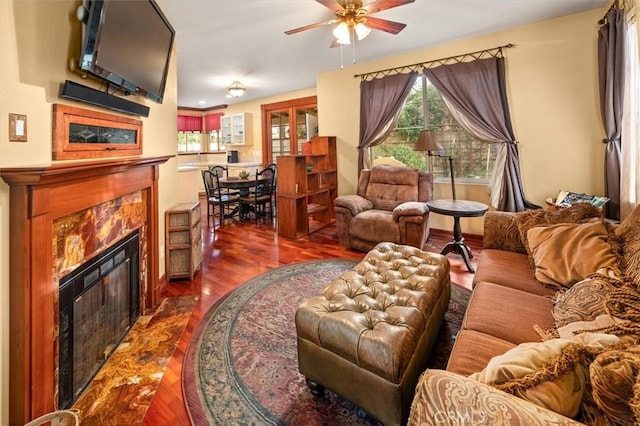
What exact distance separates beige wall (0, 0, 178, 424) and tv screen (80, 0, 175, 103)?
0.33 feet

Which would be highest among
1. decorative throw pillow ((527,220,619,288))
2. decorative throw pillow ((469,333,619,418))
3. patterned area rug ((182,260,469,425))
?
decorative throw pillow ((527,220,619,288))

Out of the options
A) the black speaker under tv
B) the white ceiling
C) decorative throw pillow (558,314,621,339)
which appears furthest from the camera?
the white ceiling

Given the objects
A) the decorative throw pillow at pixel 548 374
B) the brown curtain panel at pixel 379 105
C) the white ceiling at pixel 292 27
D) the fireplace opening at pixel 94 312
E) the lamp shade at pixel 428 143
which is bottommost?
the fireplace opening at pixel 94 312

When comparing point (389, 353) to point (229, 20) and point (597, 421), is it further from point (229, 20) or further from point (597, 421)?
point (229, 20)

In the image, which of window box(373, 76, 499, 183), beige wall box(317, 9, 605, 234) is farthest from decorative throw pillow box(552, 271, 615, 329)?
window box(373, 76, 499, 183)

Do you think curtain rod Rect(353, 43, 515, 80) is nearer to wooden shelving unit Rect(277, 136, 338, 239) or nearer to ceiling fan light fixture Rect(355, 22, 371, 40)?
wooden shelving unit Rect(277, 136, 338, 239)

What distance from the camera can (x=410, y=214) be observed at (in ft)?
11.1

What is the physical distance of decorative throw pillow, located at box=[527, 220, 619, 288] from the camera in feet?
5.06

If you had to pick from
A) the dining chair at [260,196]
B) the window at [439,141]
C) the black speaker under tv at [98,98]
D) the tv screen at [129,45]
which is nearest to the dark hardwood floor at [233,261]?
the dining chair at [260,196]

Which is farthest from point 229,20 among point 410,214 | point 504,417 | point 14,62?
point 504,417

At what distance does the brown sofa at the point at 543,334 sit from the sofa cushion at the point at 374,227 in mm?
1210

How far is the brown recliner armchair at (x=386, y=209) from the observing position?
342cm

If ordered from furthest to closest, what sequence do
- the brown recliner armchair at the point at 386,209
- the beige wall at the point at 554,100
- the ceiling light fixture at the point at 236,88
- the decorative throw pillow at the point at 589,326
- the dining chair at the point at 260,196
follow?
the ceiling light fixture at the point at 236,88 → the dining chair at the point at 260,196 → the brown recliner armchair at the point at 386,209 → the beige wall at the point at 554,100 → the decorative throw pillow at the point at 589,326

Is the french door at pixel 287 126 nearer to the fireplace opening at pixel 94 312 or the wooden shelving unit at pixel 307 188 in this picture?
the wooden shelving unit at pixel 307 188
